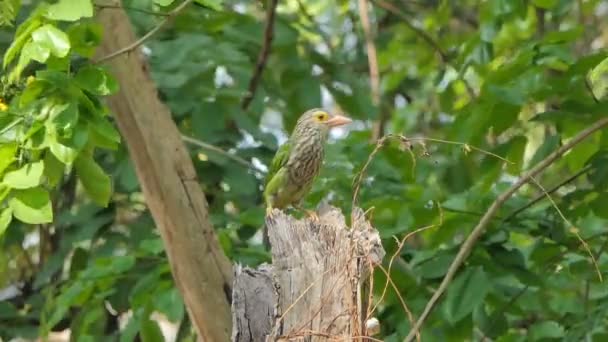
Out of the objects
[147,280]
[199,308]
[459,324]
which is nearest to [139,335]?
[147,280]

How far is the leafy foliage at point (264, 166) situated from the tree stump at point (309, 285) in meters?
0.70

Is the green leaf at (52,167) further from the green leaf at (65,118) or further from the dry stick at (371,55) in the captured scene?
the dry stick at (371,55)

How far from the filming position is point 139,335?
5574mm

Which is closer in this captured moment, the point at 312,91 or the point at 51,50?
the point at 51,50

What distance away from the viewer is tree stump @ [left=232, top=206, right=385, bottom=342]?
3193mm

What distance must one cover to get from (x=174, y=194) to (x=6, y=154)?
1228mm

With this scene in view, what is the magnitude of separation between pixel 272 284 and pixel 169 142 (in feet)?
4.90

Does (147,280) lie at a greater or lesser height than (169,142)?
lesser

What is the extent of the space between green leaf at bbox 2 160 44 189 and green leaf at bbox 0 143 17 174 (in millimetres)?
27

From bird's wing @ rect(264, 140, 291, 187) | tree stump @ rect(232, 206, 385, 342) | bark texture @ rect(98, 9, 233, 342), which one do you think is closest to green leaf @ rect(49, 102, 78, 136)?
tree stump @ rect(232, 206, 385, 342)

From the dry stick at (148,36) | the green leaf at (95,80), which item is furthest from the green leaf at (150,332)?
the green leaf at (95,80)

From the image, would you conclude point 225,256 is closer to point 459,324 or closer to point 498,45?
point 459,324

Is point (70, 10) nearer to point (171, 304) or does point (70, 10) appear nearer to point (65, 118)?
point (65, 118)

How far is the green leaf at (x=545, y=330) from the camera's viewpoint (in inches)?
214
